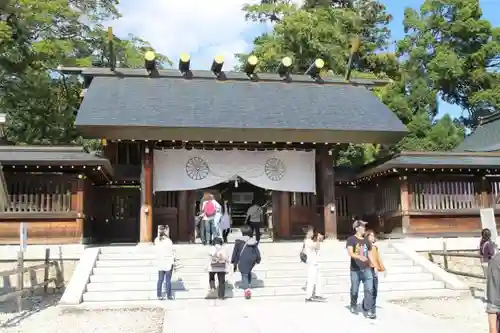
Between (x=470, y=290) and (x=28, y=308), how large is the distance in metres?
9.29

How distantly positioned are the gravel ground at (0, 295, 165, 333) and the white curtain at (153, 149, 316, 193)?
5.83 m

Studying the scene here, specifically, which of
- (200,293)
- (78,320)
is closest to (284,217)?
(200,293)

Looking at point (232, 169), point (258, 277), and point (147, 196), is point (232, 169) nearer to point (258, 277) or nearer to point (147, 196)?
point (147, 196)

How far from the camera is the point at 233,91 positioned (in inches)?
677

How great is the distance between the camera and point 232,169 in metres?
15.8

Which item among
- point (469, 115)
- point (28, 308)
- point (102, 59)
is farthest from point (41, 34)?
point (469, 115)

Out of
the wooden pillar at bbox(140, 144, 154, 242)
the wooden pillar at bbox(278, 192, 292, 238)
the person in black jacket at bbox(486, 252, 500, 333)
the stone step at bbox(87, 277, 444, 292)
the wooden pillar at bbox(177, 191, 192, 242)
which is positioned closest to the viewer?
the person in black jacket at bbox(486, 252, 500, 333)

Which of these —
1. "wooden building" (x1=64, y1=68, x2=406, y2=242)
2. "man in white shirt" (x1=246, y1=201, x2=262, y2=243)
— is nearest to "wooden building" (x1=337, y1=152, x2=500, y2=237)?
"wooden building" (x1=64, y1=68, x2=406, y2=242)

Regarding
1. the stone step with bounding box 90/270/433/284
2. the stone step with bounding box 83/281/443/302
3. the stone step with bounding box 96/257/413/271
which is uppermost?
the stone step with bounding box 96/257/413/271

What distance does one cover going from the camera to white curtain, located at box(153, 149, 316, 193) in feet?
50.9

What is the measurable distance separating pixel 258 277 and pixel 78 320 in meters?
4.27

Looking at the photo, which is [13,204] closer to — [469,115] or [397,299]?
[397,299]

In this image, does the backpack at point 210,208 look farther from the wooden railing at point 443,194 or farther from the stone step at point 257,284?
the wooden railing at point 443,194

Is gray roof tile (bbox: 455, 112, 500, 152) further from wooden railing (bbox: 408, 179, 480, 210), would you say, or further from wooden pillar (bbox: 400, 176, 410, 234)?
wooden pillar (bbox: 400, 176, 410, 234)
